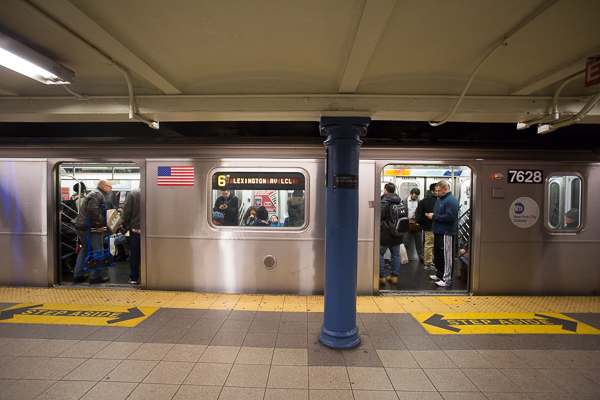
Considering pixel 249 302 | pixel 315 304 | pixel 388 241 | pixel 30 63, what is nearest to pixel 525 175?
pixel 388 241

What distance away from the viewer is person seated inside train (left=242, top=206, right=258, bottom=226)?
4320 mm

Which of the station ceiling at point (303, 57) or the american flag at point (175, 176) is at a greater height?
the station ceiling at point (303, 57)

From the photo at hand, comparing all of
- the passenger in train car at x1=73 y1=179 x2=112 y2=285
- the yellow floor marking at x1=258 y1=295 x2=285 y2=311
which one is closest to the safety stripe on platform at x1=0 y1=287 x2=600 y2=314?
the yellow floor marking at x1=258 y1=295 x2=285 y2=311

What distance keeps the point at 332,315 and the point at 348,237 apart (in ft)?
2.75

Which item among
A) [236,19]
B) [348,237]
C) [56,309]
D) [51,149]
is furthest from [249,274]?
[51,149]

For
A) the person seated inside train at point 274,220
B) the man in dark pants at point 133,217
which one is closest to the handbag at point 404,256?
the person seated inside train at point 274,220

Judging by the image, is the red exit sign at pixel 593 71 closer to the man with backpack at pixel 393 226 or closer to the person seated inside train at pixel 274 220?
the man with backpack at pixel 393 226

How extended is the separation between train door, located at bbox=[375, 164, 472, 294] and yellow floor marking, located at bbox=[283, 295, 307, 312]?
4.72ft

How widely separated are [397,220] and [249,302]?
274cm

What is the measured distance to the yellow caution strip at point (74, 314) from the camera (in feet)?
10.6

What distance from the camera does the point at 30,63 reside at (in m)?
2.03

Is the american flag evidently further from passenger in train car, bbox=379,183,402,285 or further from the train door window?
the train door window

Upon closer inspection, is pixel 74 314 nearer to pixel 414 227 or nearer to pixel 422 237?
pixel 414 227

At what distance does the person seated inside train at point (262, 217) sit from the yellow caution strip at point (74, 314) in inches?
72.5
